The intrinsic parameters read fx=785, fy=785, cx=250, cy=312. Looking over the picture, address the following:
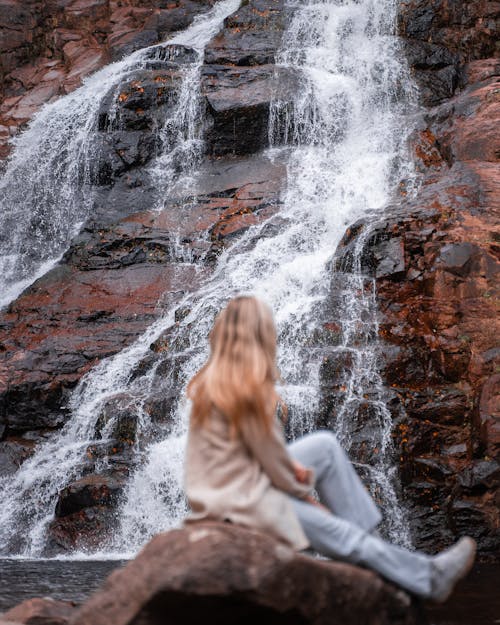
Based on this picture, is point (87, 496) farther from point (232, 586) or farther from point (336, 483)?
point (232, 586)

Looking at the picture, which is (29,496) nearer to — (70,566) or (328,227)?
(70,566)

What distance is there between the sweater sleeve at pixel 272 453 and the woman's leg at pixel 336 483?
7.5 inches

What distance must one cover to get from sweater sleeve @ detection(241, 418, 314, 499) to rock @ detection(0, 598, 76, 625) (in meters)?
1.53

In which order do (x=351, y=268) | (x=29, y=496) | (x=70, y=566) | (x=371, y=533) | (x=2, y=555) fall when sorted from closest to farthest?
(x=371, y=533) < (x=70, y=566) < (x=2, y=555) < (x=29, y=496) < (x=351, y=268)

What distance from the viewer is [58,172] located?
55.9 ft

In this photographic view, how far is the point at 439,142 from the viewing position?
14.4m

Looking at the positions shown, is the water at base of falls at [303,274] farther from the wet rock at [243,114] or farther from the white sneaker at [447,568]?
the white sneaker at [447,568]

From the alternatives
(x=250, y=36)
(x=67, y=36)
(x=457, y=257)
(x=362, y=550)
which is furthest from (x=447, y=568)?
(x=67, y=36)

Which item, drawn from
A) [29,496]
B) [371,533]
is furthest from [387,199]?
[371,533]

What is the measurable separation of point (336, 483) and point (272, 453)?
1.49 feet

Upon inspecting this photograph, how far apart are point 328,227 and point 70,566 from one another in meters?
7.62

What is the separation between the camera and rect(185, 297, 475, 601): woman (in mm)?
3619

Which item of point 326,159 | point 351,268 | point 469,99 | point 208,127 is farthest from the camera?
point 208,127

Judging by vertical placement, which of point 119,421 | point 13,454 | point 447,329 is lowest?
point 13,454
